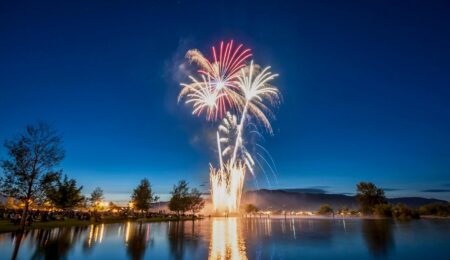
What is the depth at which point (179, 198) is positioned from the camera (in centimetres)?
8531

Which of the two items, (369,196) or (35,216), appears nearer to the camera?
(35,216)

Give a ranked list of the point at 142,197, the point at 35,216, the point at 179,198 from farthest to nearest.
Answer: the point at 179,198, the point at 142,197, the point at 35,216

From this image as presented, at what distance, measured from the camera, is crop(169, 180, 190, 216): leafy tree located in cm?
8394

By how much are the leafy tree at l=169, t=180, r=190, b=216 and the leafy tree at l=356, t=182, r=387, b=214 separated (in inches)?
3319

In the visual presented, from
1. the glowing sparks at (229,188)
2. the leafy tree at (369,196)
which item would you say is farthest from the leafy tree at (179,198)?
the leafy tree at (369,196)

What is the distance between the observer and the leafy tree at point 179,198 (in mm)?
83938

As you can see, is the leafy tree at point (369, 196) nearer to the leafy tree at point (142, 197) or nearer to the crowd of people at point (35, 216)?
the leafy tree at point (142, 197)

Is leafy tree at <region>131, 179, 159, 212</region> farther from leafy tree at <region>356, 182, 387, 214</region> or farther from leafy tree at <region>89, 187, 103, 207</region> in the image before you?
leafy tree at <region>356, 182, 387, 214</region>

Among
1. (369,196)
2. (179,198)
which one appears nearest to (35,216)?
(179,198)

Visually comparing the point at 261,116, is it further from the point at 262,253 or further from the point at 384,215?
the point at 384,215

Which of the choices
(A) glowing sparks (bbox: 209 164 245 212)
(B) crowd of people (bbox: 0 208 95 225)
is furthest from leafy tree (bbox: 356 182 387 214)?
(B) crowd of people (bbox: 0 208 95 225)

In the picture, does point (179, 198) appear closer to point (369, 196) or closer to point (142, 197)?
point (142, 197)

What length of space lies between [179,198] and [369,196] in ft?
299

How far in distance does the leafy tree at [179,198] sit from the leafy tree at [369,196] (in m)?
84.3
